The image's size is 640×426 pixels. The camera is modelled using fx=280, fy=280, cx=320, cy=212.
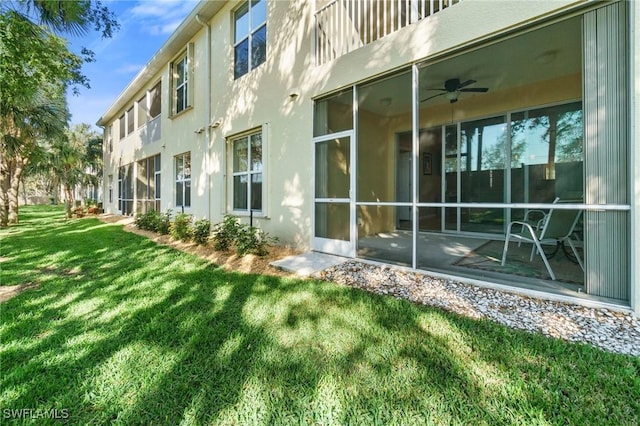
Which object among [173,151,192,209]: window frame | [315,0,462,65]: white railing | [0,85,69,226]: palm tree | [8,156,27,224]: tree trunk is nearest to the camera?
[315,0,462,65]: white railing

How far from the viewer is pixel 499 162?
21.9ft

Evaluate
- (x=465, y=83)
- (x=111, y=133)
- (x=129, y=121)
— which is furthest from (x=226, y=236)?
(x=111, y=133)

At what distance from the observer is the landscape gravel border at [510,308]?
246 centimetres

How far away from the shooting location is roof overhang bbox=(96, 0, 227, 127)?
795 cm

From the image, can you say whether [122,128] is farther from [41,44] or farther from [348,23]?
[348,23]

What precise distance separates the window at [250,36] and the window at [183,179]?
3.86m

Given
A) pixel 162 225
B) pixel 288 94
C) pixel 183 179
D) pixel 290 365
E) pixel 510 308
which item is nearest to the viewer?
pixel 290 365

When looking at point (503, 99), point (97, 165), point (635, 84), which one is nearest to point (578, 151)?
point (503, 99)

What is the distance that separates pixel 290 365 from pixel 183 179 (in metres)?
9.48

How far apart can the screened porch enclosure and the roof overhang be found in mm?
5318

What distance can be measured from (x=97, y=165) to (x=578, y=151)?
3246 cm

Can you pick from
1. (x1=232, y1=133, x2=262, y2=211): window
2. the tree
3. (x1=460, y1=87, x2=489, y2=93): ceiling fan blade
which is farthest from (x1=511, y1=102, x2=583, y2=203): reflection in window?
the tree

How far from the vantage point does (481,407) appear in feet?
5.69

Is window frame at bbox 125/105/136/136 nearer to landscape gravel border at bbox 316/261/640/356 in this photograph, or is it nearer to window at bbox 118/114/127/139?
window at bbox 118/114/127/139
